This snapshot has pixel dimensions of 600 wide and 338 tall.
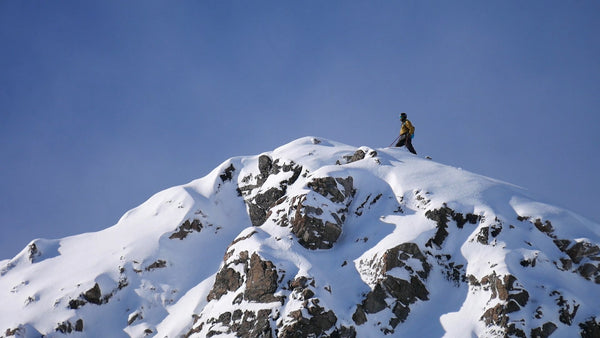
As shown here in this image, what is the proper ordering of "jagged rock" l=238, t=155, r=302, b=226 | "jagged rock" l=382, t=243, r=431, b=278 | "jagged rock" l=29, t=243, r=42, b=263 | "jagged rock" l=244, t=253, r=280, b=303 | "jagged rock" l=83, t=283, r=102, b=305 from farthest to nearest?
"jagged rock" l=29, t=243, r=42, b=263 → "jagged rock" l=238, t=155, r=302, b=226 → "jagged rock" l=83, t=283, r=102, b=305 → "jagged rock" l=382, t=243, r=431, b=278 → "jagged rock" l=244, t=253, r=280, b=303

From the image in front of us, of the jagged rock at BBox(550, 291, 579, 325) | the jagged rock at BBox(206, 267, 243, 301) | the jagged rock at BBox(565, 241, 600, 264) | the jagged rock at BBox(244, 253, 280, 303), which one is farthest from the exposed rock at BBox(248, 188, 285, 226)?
the jagged rock at BBox(550, 291, 579, 325)

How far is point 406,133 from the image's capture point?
5309 cm

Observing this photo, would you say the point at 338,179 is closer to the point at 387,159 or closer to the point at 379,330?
the point at 387,159

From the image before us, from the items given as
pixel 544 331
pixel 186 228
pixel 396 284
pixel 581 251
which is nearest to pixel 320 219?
pixel 396 284

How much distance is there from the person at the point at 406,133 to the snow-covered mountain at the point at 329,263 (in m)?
0.91

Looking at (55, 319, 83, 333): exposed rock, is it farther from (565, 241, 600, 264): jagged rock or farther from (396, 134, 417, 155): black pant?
(565, 241, 600, 264): jagged rock

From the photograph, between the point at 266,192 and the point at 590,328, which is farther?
the point at 266,192

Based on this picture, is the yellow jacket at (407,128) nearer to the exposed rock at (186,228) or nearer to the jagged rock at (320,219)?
the jagged rock at (320,219)

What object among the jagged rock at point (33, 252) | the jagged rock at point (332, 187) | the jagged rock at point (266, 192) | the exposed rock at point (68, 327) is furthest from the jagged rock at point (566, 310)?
the jagged rock at point (33, 252)

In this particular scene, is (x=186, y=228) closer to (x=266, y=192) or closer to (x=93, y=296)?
(x=266, y=192)

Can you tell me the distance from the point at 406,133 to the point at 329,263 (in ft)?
58.1

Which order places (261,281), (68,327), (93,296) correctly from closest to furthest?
(261,281), (68,327), (93,296)

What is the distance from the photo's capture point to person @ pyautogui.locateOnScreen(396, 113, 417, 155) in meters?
52.5

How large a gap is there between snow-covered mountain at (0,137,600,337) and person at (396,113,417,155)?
0.91m
